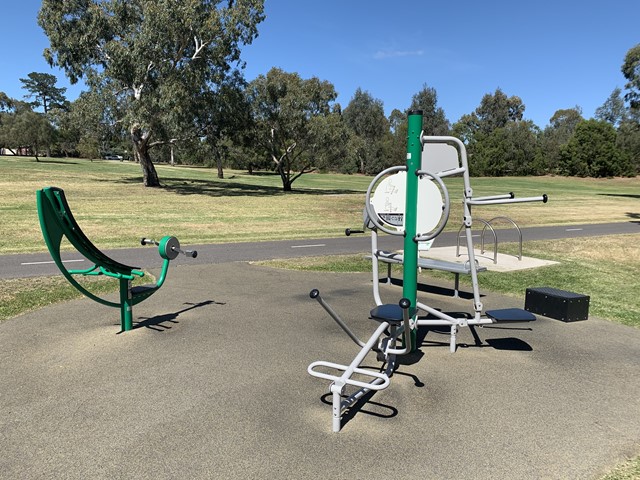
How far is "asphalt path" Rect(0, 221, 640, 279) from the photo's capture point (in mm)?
10195

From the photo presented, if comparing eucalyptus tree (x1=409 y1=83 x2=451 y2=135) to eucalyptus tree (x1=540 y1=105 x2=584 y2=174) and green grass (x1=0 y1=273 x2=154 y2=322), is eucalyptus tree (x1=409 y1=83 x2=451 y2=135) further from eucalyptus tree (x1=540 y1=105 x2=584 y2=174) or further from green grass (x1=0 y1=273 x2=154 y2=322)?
green grass (x1=0 y1=273 x2=154 y2=322)

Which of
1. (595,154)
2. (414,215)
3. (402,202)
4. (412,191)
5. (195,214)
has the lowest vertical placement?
(195,214)

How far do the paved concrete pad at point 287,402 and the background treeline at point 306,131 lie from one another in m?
22.3

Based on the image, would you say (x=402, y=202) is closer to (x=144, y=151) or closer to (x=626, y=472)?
(x=626, y=472)

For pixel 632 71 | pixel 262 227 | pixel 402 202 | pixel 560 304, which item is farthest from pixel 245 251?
pixel 632 71

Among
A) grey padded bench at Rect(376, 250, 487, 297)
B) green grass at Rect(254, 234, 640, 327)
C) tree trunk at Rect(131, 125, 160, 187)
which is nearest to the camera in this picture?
grey padded bench at Rect(376, 250, 487, 297)

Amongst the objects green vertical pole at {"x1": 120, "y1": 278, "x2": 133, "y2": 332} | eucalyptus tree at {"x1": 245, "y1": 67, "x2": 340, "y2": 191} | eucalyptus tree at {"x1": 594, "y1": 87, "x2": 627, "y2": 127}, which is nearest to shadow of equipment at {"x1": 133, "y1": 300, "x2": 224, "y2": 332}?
green vertical pole at {"x1": 120, "y1": 278, "x2": 133, "y2": 332}

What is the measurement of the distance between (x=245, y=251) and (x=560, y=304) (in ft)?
25.7

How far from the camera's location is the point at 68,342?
5.54 metres

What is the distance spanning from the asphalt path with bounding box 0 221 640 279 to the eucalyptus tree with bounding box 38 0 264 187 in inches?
588

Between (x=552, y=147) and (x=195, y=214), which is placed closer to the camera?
(x=195, y=214)

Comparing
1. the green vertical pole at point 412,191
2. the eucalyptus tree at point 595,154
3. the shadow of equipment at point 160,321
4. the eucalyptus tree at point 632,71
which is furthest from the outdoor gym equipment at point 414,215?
the eucalyptus tree at point 595,154

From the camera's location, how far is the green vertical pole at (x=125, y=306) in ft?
19.1

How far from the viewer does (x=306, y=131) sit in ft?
106
